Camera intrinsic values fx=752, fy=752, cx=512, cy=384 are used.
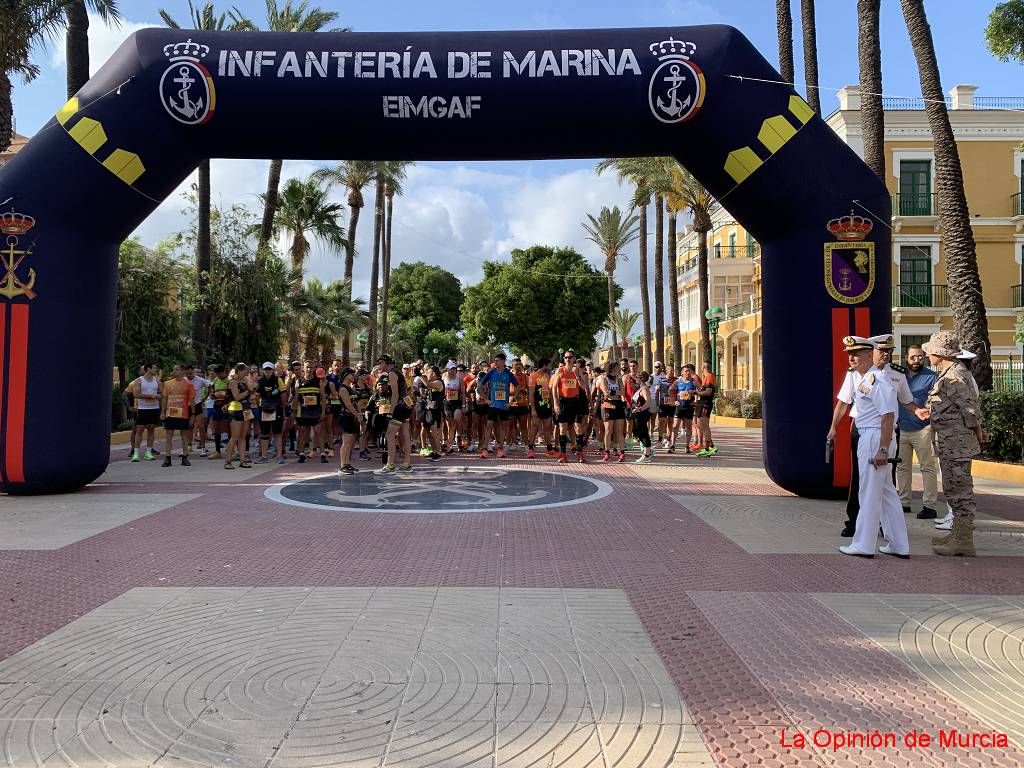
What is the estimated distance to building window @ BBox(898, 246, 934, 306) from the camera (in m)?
31.5

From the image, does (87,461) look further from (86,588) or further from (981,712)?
(981,712)

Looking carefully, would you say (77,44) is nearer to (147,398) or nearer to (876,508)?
(147,398)

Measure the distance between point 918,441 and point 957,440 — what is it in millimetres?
2205

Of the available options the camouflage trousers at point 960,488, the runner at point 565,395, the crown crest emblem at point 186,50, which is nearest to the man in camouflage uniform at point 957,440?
the camouflage trousers at point 960,488

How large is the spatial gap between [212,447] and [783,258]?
41.6ft

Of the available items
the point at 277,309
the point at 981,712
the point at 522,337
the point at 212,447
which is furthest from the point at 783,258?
the point at 522,337

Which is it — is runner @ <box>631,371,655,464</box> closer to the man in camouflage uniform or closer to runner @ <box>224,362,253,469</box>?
runner @ <box>224,362,253,469</box>

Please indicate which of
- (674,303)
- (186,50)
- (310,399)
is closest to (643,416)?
(310,399)

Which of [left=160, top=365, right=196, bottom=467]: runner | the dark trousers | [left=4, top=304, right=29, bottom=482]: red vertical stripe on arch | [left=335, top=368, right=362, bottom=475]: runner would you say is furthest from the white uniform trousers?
[left=160, top=365, right=196, bottom=467]: runner

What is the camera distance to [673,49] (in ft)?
28.6

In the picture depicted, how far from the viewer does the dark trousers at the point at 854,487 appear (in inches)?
261

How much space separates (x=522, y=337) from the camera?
52.3 meters

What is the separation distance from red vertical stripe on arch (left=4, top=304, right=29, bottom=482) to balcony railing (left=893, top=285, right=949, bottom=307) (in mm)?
31444

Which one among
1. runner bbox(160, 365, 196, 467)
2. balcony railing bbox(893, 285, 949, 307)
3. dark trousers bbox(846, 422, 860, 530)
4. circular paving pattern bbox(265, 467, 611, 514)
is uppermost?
balcony railing bbox(893, 285, 949, 307)
